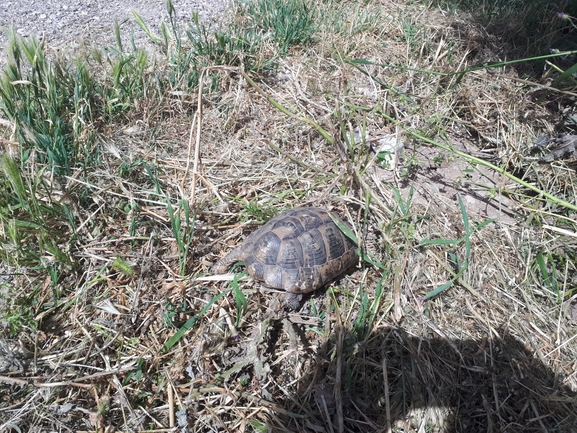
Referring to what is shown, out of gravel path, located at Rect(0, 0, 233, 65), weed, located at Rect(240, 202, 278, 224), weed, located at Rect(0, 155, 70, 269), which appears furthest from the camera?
gravel path, located at Rect(0, 0, 233, 65)

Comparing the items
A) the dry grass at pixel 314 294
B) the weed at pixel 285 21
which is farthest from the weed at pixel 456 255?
the weed at pixel 285 21

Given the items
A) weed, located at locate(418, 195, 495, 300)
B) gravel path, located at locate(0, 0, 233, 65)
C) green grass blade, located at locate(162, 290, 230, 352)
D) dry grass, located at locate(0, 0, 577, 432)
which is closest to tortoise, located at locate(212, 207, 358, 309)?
dry grass, located at locate(0, 0, 577, 432)

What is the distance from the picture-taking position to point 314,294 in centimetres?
237

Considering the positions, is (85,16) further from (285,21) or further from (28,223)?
(28,223)

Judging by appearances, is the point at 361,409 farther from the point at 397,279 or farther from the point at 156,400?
the point at 156,400

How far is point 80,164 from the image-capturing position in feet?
8.54

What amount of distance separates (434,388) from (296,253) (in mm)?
996

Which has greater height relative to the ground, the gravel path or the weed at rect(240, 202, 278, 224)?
the gravel path

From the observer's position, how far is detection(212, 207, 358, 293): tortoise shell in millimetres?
2234

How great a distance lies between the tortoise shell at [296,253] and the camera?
223 cm

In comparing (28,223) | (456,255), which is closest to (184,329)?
(28,223)

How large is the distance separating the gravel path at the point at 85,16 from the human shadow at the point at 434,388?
3.38 m

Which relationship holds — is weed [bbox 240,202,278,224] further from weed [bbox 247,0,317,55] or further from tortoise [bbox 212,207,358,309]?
weed [bbox 247,0,317,55]

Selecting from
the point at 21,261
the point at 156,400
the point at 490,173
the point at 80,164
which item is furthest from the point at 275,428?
the point at 490,173
